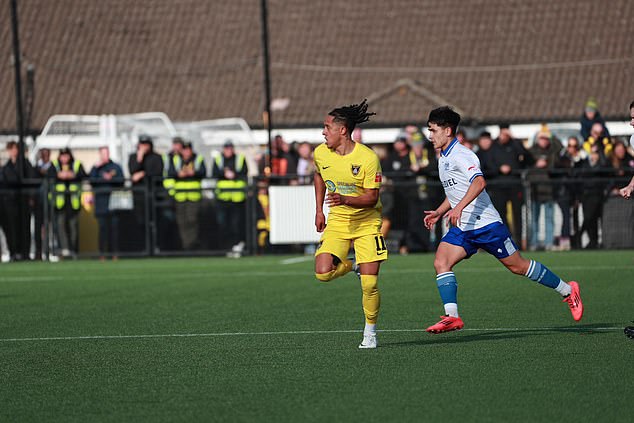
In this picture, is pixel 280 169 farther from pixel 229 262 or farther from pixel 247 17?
pixel 247 17

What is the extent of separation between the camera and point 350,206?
997cm

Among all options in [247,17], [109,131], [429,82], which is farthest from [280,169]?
[247,17]

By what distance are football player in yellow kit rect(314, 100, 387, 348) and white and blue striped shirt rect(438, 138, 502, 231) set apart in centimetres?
63

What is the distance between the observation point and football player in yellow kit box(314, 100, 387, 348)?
9953 millimetres

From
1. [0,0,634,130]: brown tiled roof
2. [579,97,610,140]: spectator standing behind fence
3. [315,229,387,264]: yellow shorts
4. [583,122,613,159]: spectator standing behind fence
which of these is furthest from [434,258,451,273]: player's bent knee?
[0,0,634,130]: brown tiled roof

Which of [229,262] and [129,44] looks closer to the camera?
[229,262]

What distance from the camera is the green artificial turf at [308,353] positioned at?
7.30 metres

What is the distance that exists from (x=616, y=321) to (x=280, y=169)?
1303cm

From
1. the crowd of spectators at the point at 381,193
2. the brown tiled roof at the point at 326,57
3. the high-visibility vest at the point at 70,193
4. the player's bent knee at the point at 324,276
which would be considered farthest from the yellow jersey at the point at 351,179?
the brown tiled roof at the point at 326,57

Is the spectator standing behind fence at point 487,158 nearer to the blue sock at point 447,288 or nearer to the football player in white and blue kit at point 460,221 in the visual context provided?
the football player in white and blue kit at point 460,221

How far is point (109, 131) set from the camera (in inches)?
1193

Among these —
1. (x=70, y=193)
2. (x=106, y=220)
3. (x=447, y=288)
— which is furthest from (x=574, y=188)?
(x=447, y=288)

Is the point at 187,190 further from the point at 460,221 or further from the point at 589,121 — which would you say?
the point at 460,221

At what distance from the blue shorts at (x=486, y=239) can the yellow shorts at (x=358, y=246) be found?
69 centimetres
